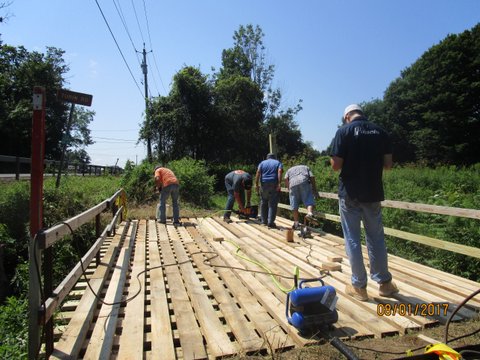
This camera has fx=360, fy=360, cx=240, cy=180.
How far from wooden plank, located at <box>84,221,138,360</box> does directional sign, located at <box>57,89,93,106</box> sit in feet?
9.41

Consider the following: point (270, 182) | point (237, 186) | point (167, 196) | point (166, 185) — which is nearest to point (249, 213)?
point (237, 186)

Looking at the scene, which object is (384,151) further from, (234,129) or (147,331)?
(234,129)

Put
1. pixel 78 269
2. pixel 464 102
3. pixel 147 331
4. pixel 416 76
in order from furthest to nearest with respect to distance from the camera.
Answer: pixel 416 76 < pixel 464 102 < pixel 78 269 < pixel 147 331

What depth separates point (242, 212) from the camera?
9.09 meters

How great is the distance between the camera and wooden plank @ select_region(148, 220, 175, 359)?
245cm

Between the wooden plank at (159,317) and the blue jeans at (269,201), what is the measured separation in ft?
10.4

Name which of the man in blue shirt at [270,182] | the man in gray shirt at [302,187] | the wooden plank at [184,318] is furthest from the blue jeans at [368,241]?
the man in blue shirt at [270,182]

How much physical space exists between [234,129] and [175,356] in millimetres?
22770

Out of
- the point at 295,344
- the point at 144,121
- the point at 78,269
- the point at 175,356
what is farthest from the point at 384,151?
the point at 144,121

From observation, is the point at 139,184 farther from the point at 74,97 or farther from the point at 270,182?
the point at 74,97

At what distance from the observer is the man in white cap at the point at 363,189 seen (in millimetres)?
3303

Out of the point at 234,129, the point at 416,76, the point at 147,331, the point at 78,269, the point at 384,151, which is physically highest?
the point at 416,76

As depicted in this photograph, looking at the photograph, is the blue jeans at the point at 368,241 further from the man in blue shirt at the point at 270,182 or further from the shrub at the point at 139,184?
the shrub at the point at 139,184
